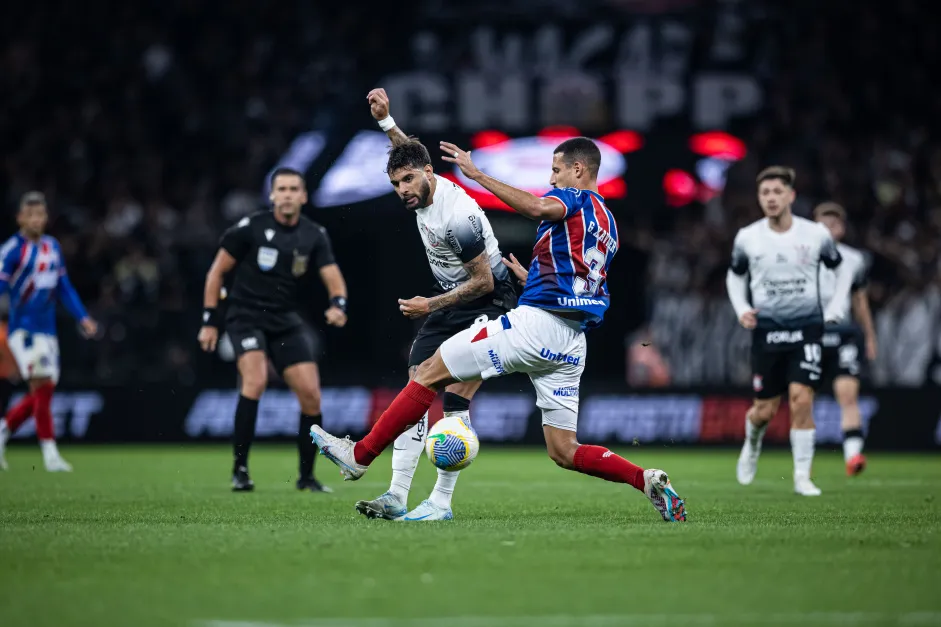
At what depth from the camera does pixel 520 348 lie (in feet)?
26.1

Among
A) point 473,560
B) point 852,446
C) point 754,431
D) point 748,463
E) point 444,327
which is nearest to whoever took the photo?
point 473,560

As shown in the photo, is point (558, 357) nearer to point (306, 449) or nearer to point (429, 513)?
point (429, 513)

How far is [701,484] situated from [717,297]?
24.4 feet

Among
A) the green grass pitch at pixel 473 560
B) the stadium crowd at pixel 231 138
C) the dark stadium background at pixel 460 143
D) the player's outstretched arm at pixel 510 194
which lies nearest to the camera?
the green grass pitch at pixel 473 560

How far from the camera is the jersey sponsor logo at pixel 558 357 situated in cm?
801

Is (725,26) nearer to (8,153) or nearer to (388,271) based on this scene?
(388,271)

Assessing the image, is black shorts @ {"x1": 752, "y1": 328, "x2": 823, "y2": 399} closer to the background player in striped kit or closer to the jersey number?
the jersey number

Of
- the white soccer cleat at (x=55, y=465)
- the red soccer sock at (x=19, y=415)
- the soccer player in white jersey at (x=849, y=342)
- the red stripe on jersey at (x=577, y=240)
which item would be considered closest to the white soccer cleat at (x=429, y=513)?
the red stripe on jersey at (x=577, y=240)

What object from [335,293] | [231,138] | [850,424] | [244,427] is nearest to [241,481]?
[244,427]

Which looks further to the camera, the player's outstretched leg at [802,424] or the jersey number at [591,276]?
the player's outstretched leg at [802,424]

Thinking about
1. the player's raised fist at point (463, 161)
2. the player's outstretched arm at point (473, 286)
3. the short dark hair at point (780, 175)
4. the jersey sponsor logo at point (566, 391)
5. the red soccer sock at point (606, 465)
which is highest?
the short dark hair at point (780, 175)

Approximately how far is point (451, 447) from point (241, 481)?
3.72 metres

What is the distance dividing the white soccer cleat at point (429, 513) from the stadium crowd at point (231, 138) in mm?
10818

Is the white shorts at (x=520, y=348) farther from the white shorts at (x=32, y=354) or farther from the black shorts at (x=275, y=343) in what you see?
the white shorts at (x=32, y=354)
